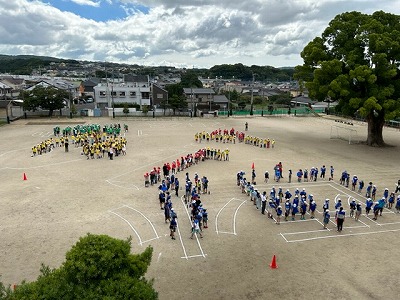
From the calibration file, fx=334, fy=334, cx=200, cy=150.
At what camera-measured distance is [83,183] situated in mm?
22875

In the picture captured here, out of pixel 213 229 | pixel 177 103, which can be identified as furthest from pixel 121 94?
pixel 213 229

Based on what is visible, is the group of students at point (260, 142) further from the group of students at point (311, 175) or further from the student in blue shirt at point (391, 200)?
the student in blue shirt at point (391, 200)

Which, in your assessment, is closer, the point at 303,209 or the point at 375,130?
the point at 303,209

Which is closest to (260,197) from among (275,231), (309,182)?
(275,231)

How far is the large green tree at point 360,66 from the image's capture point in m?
30.9

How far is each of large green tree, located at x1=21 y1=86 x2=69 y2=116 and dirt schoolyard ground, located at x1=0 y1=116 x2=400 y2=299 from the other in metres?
23.2

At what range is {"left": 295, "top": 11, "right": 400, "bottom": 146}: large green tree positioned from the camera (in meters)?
30.9

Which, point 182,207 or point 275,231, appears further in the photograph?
point 182,207

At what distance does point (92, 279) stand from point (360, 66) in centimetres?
3138

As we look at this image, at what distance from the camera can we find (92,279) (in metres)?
7.12

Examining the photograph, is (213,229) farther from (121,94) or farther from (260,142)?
(121,94)

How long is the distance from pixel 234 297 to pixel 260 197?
7.81 metres

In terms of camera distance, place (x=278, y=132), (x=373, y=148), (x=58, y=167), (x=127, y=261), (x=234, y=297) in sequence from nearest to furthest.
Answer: (x=127, y=261), (x=234, y=297), (x=58, y=167), (x=373, y=148), (x=278, y=132)

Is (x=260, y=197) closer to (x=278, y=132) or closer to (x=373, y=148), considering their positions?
(x=373, y=148)
